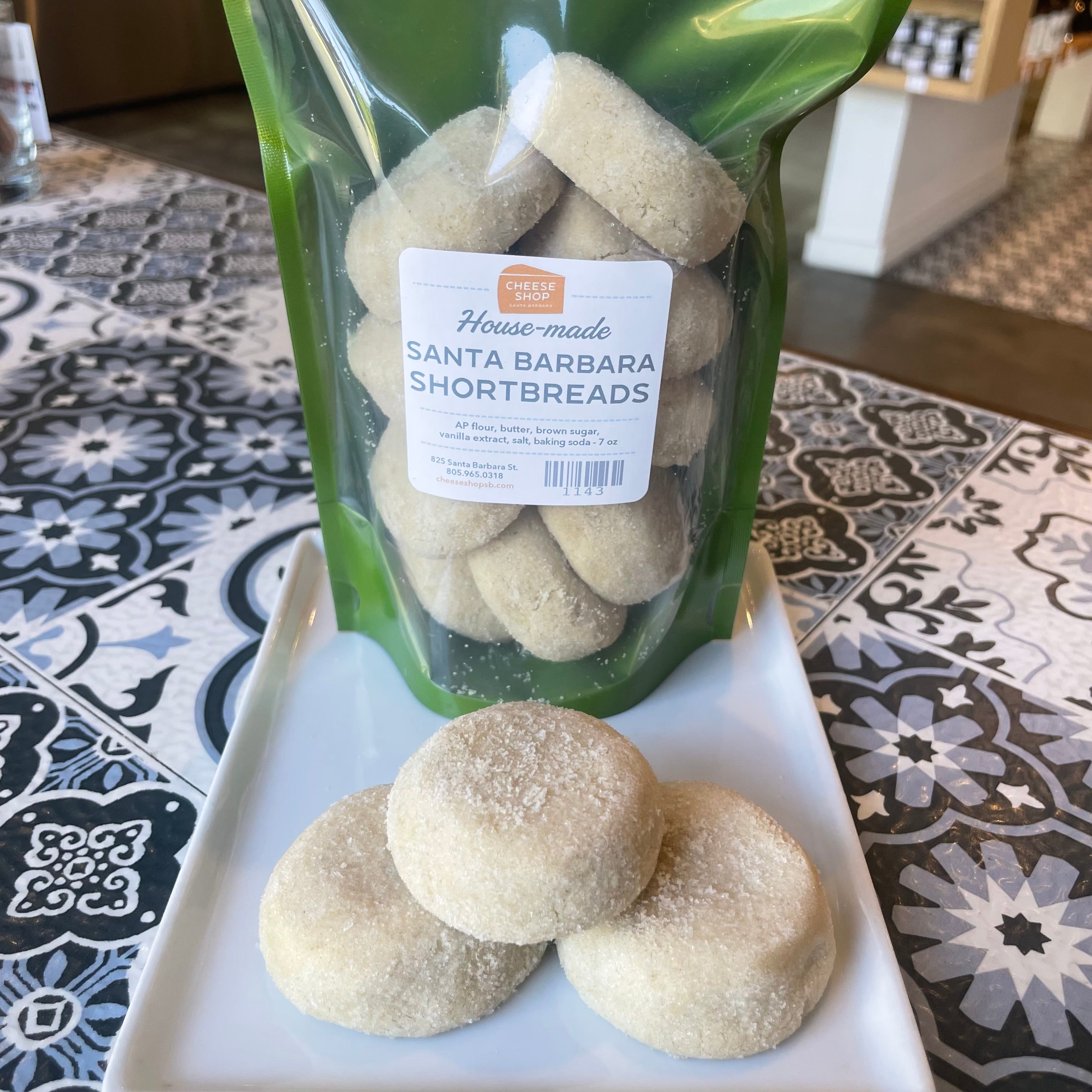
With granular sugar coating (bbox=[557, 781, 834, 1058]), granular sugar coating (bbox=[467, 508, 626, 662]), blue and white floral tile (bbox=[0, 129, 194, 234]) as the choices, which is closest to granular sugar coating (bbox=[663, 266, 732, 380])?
granular sugar coating (bbox=[467, 508, 626, 662])

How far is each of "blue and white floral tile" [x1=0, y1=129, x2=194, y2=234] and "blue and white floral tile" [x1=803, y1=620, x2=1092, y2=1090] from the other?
3.86 feet

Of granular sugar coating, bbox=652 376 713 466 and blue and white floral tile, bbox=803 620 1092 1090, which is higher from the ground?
granular sugar coating, bbox=652 376 713 466

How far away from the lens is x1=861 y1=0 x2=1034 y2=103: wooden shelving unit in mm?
1456

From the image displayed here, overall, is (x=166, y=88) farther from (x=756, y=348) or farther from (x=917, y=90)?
(x=756, y=348)

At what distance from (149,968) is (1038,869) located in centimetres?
41

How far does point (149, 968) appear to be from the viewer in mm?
382

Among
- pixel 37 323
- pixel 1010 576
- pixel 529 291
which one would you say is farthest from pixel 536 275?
pixel 37 323

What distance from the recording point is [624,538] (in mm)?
500

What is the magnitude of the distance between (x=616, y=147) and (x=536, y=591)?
215 mm

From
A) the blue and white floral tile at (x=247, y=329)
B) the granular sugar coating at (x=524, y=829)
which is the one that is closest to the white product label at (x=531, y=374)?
the granular sugar coating at (x=524, y=829)

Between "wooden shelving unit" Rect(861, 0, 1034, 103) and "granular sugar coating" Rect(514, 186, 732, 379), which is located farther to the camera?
"wooden shelving unit" Rect(861, 0, 1034, 103)

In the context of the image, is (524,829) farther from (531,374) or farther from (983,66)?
(983,66)

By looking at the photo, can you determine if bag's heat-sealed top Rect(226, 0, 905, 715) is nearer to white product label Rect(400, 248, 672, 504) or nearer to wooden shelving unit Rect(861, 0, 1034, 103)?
white product label Rect(400, 248, 672, 504)

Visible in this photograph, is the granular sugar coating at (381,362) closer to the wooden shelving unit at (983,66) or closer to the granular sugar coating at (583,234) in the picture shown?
the granular sugar coating at (583,234)
